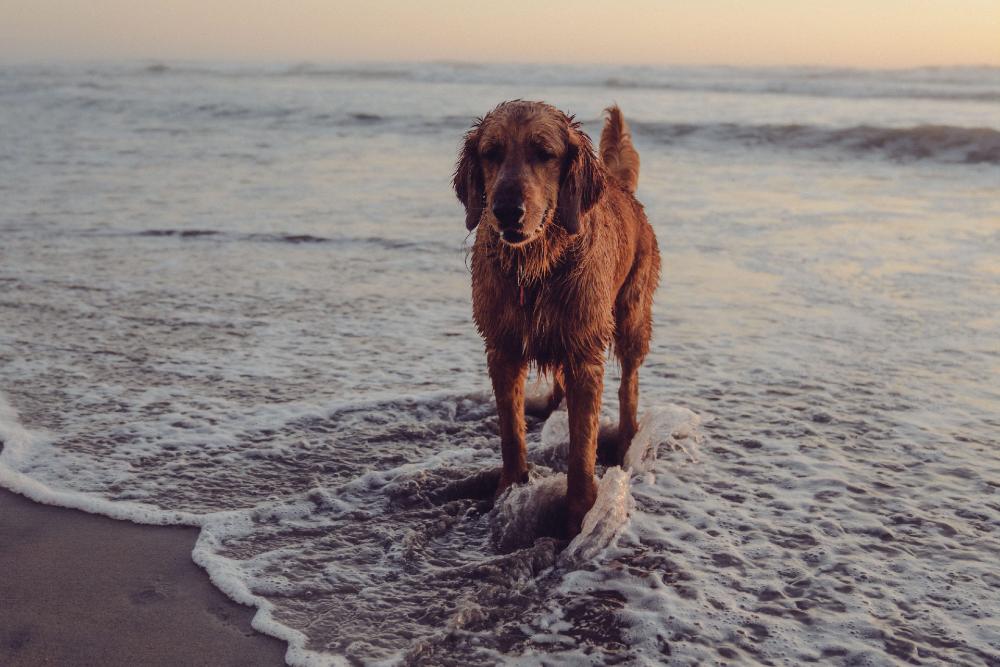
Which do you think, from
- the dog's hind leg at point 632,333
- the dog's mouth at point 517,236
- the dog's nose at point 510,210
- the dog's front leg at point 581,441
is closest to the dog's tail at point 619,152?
the dog's hind leg at point 632,333

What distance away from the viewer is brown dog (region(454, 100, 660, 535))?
3697 mm

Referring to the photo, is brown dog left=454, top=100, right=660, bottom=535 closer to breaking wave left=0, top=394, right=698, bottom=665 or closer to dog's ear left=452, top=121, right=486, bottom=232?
dog's ear left=452, top=121, right=486, bottom=232

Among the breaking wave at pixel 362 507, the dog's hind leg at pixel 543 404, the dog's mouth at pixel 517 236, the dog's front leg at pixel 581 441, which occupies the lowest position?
the breaking wave at pixel 362 507

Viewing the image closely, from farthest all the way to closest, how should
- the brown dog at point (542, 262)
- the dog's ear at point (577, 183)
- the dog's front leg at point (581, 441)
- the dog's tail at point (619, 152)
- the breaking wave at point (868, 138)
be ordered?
the breaking wave at point (868, 138)
the dog's tail at point (619, 152)
the dog's front leg at point (581, 441)
the dog's ear at point (577, 183)
the brown dog at point (542, 262)

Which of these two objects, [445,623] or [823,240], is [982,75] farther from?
[445,623]

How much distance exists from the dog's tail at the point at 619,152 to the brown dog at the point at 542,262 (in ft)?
3.03

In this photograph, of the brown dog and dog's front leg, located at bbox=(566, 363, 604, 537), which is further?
dog's front leg, located at bbox=(566, 363, 604, 537)

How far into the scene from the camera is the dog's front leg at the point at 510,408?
4113 millimetres

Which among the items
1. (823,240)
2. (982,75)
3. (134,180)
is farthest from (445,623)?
(982,75)

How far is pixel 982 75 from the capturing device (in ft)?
111

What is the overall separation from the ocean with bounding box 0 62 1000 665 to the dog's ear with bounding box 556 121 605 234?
465mm

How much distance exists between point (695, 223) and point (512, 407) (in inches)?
277

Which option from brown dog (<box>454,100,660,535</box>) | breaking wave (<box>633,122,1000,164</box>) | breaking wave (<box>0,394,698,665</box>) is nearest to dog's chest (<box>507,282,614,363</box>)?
brown dog (<box>454,100,660,535</box>)

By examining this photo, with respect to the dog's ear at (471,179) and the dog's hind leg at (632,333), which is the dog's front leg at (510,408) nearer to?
the dog's ear at (471,179)
